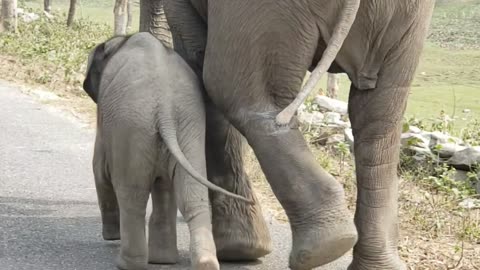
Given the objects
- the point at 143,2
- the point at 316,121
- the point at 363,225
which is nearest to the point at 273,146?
the point at 363,225

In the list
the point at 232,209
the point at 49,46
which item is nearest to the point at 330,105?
the point at 49,46

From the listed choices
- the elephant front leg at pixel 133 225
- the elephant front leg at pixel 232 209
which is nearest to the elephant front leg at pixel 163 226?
the elephant front leg at pixel 133 225

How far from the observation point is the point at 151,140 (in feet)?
10.3

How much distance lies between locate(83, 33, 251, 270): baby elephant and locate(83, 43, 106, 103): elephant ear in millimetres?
88

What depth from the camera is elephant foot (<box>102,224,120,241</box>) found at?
380cm

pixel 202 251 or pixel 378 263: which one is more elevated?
pixel 202 251

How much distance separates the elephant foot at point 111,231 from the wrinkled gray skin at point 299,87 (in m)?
0.85

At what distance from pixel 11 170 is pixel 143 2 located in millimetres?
1977

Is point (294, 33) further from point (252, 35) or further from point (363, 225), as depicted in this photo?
point (363, 225)

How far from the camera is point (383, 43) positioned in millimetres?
3066

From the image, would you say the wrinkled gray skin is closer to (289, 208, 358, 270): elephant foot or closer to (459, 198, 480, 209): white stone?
(289, 208, 358, 270): elephant foot

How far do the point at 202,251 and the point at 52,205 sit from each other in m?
2.00

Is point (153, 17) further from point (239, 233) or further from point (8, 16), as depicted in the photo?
point (8, 16)

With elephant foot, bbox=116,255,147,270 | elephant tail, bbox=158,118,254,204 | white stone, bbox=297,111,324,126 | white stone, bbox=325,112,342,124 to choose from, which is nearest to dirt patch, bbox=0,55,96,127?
white stone, bbox=297,111,324,126
